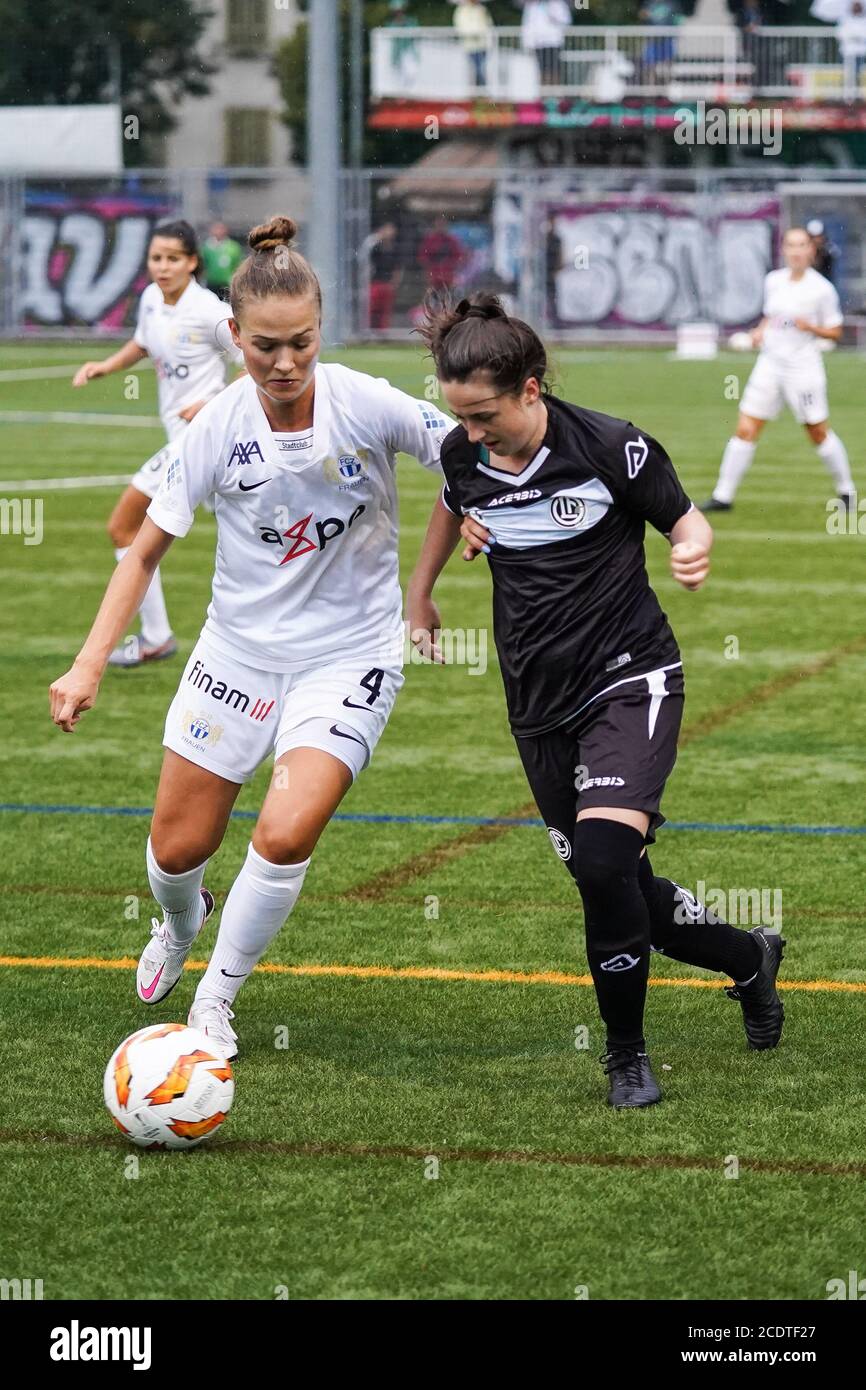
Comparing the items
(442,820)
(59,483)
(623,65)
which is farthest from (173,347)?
(623,65)

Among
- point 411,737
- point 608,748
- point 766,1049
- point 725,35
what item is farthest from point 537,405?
point 725,35

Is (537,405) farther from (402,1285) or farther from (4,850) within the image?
(4,850)

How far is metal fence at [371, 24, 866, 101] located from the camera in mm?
46469

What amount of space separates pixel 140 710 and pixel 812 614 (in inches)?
174

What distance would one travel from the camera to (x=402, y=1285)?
389cm

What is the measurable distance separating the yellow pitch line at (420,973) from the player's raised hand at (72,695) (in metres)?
1.53

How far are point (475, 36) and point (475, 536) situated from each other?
43893mm

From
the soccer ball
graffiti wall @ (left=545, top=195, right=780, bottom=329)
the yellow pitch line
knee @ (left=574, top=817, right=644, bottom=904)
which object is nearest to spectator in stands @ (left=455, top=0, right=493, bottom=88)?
graffiti wall @ (left=545, top=195, right=780, bottom=329)

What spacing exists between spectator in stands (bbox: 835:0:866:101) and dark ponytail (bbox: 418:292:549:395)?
4429 cm

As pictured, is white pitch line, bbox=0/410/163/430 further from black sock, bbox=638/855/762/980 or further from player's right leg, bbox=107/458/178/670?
black sock, bbox=638/855/762/980

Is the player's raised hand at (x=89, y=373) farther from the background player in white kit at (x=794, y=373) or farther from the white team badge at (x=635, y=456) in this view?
the white team badge at (x=635, y=456)

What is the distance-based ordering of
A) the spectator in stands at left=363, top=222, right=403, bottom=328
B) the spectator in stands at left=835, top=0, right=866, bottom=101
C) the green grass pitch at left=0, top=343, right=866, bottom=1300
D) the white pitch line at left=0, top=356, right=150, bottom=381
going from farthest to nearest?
the spectator in stands at left=835, top=0, right=866, bottom=101 < the spectator in stands at left=363, top=222, right=403, bottom=328 < the white pitch line at left=0, top=356, right=150, bottom=381 < the green grass pitch at left=0, top=343, right=866, bottom=1300

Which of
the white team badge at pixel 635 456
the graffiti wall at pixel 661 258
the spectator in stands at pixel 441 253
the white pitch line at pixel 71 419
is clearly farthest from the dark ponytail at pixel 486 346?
the spectator in stands at pixel 441 253

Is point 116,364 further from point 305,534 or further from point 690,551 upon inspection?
point 690,551
